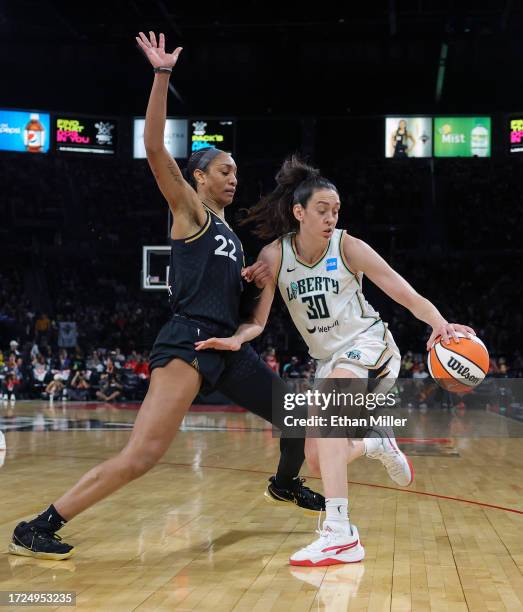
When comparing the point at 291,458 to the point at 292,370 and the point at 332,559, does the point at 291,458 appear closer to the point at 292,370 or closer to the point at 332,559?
the point at 332,559

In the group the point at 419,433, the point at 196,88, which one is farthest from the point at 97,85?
the point at 419,433

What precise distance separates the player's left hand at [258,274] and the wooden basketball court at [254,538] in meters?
1.48

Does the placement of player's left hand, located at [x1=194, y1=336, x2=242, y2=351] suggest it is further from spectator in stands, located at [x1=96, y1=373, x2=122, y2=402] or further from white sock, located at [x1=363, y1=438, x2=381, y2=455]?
spectator in stands, located at [x1=96, y1=373, x2=122, y2=402]

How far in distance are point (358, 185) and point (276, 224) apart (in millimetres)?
24227

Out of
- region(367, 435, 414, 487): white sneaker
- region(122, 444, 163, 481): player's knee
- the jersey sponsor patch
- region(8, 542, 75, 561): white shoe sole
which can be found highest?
the jersey sponsor patch

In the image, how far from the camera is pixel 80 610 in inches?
125

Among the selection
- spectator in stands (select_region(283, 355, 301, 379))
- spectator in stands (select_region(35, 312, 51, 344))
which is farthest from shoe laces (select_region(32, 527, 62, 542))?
spectator in stands (select_region(35, 312, 51, 344))

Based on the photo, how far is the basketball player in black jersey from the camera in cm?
399

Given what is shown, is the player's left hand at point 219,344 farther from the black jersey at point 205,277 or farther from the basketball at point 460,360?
the basketball at point 460,360

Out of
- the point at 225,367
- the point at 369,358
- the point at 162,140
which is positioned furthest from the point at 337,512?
the point at 162,140

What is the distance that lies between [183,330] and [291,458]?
1.17 metres

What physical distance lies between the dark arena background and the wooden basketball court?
99 centimetres

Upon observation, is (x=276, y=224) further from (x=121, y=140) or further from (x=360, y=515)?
(x=121, y=140)

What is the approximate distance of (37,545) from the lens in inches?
159
